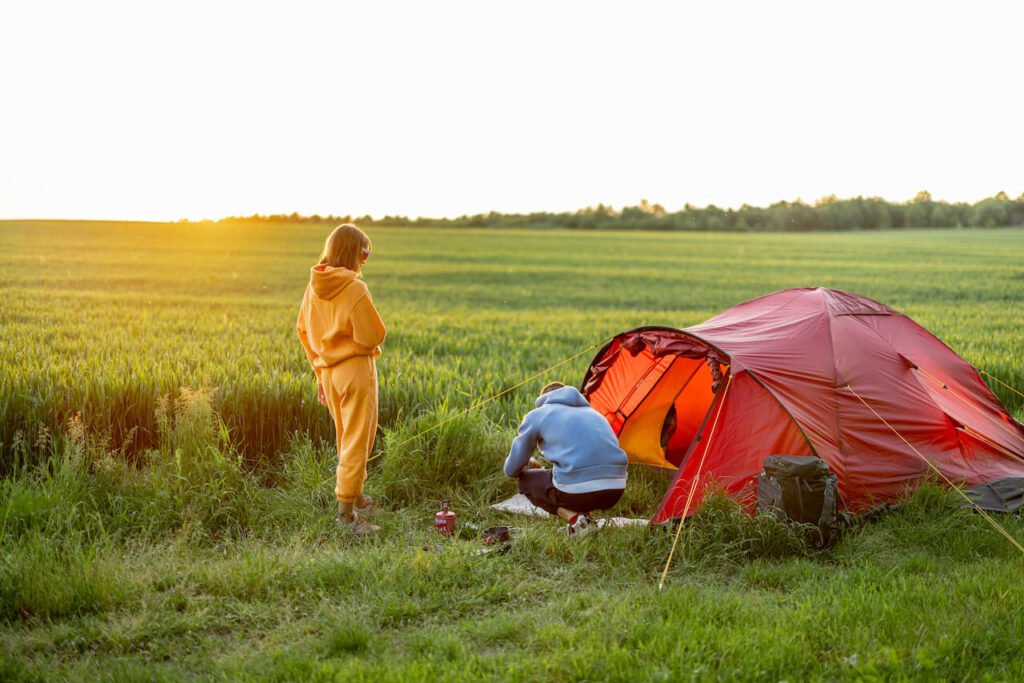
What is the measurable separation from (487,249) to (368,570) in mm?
53160

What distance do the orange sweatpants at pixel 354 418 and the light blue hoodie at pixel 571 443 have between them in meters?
1.12

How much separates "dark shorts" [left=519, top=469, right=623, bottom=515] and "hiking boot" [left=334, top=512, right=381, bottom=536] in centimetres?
117

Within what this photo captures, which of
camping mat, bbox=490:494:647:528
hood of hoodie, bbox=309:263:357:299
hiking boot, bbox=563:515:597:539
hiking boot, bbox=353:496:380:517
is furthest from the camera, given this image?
hiking boot, bbox=353:496:380:517

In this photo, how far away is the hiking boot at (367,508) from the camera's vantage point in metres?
6.02

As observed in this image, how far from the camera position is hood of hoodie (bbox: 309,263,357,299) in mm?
5719

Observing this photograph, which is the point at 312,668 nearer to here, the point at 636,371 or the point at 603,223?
the point at 636,371

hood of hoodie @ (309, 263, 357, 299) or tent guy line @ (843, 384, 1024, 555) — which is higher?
hood of hoodie @ (309, 263, 357, 299)

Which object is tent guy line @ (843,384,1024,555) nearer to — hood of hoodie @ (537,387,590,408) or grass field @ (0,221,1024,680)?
grass field @ (0,221,1024,680)

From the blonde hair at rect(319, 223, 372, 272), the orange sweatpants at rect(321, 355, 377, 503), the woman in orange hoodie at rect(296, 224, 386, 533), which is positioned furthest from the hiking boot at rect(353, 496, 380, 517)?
the blonde hair at rect(319, 223, 372, 272)

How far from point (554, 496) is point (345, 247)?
7.80 feet

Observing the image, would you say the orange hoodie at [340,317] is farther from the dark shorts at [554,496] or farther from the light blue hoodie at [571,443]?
the dark shorts at [554,496]

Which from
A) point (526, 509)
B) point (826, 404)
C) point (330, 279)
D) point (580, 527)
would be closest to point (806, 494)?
point (826, 404)

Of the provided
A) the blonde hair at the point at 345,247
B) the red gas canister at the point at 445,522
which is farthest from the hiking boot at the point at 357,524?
the blonde hair at the point at 345,247

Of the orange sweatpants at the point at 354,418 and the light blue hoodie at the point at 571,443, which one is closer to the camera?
the light blue hoodie at the point at 571,443
